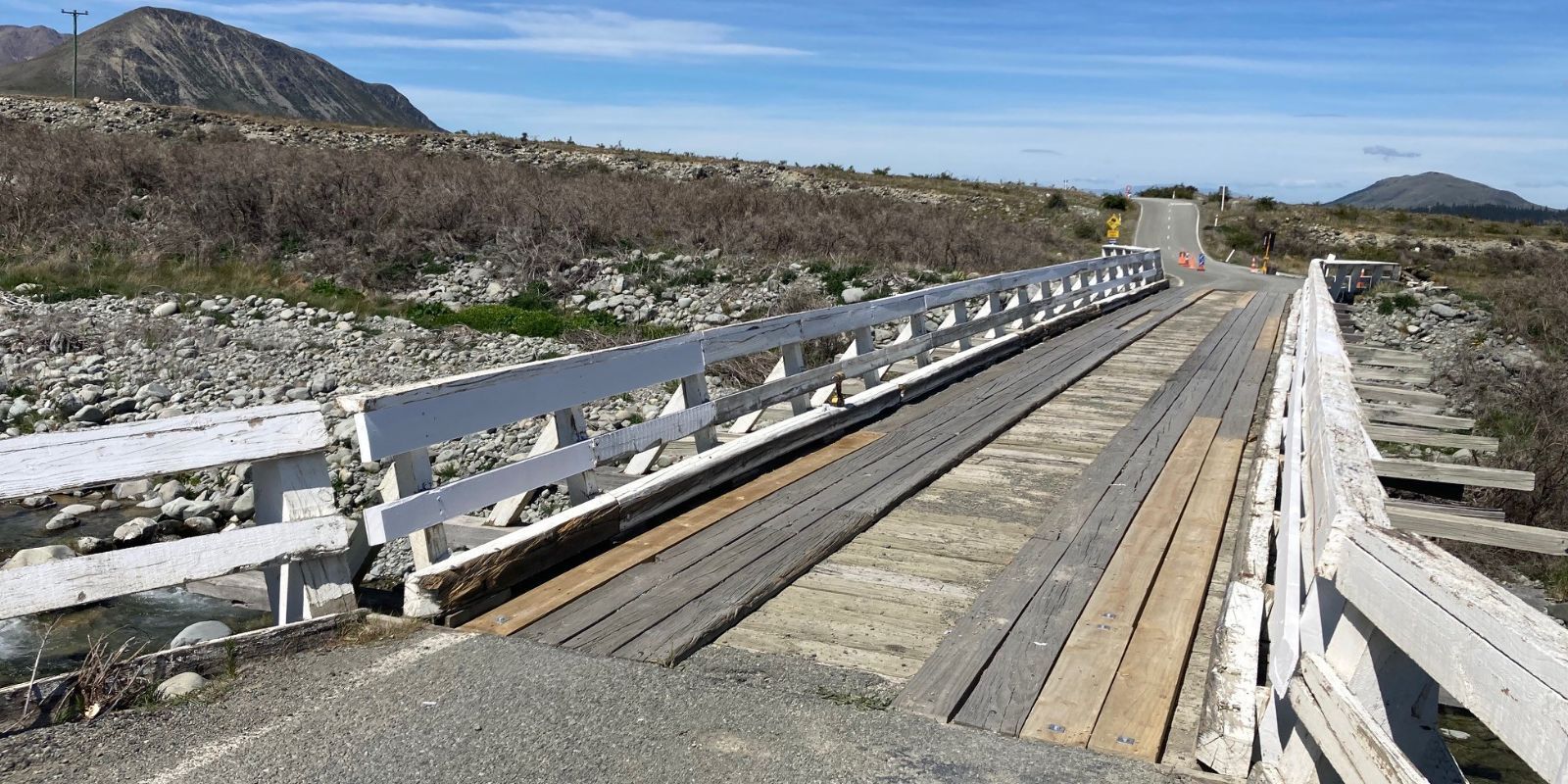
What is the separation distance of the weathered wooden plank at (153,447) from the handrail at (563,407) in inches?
9.5

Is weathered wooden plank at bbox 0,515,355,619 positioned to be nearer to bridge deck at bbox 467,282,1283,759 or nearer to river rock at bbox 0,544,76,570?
bridge deck at bbox 467,282,1283,759

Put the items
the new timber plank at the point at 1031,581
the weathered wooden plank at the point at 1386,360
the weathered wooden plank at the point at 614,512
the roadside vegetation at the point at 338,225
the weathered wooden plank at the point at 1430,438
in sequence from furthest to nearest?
1. the roadside vegetation at the point at 338,225
2. the weathered wooden plank at the point at 1386,360
3. the weathered wooden plank at the point at 1430,438
4. the weathered wooden plank at the point at 614,512
5. the new timber plank at the point at 1031,581

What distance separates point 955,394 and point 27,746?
8.18m

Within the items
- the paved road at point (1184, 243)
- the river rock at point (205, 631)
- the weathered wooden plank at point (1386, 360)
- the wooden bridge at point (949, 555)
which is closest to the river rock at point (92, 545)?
the river rock at point (205, 631)

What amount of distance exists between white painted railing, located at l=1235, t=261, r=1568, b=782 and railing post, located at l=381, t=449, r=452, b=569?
122 inches

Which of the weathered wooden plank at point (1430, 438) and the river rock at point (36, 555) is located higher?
the weathered wooden plank at point (1430, 438)

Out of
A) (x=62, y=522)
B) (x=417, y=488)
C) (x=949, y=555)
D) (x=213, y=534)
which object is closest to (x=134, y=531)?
(x=62, y=522)

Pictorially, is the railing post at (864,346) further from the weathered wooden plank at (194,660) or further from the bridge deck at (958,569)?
the weathered wooden plank at (194,660)

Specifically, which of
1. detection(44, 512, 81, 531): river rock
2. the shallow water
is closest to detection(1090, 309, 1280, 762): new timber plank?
the shallow water

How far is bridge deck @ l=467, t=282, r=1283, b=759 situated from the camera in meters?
4.13

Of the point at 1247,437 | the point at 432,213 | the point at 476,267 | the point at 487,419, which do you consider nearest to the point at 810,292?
the point at 476,267

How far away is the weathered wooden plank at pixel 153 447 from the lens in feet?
11.3

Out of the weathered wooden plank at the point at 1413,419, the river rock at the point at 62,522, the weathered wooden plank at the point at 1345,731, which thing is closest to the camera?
the weathered wooden plank at the point at 1345,731

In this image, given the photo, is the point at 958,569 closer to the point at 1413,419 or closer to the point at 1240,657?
the point at 1240,657
